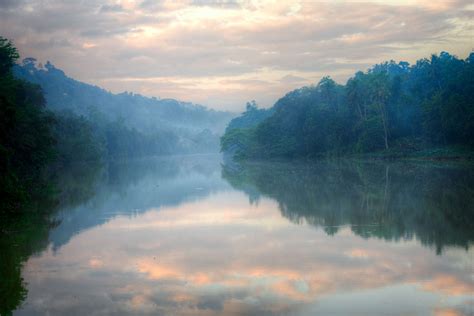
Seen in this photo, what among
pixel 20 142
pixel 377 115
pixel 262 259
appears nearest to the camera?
pixel 262 259

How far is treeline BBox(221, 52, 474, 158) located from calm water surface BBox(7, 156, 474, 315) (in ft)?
152

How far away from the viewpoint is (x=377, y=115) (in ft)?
293

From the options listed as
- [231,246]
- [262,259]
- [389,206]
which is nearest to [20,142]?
[231,246]

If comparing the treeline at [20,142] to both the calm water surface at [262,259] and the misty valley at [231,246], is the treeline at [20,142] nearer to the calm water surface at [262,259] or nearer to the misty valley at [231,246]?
the misty valley at [231,246]

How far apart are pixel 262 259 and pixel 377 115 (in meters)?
78.2

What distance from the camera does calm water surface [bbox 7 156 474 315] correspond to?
1120cm

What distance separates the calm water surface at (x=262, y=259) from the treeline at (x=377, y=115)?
4625 centimetres

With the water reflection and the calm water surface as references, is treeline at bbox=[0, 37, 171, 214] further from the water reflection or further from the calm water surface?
the water reflection

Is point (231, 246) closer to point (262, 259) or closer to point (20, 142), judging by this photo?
point (262, 259)

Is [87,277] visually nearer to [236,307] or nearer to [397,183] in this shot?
[236,307]

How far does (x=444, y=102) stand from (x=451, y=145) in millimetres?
5939

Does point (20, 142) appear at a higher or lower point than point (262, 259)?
higher

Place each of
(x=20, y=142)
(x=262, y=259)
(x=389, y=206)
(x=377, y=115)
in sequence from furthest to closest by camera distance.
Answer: (x=377, y=115)
(x=20, y=142)
(x=389, y=206)
(x=262, y=259)

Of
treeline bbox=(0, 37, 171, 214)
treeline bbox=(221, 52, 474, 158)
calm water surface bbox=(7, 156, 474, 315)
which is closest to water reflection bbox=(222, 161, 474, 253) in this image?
calm water surface bbox=(7, 156, 474, 315)
